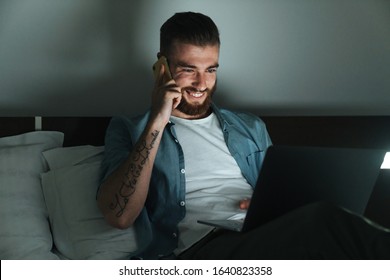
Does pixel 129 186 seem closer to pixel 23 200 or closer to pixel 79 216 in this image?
pixel 79 216

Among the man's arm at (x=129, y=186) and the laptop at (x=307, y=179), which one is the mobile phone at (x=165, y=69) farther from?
the laptop at (x=307, y=179)

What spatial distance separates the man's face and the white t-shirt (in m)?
0.04

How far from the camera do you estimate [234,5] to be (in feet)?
7.22

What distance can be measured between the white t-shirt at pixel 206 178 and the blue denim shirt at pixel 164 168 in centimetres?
2

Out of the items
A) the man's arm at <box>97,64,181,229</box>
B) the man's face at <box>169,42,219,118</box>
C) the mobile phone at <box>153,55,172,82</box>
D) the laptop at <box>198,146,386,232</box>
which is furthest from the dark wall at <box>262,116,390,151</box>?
the laptop at <box>198,146,386,232</box>

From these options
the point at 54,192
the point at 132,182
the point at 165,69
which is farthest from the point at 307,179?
the point at 54,192

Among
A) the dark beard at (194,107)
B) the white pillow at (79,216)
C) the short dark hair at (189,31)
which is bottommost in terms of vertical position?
the white pillow at (79,216)

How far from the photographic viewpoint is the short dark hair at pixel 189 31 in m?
1.87

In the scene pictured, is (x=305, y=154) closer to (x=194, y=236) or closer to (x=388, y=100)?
(x=194, y=236)

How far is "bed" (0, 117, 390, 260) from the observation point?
170 centimetres

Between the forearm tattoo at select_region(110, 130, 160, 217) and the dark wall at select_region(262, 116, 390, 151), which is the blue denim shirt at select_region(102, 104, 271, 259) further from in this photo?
the dark wall at select_region(262, 116, 390, 151)

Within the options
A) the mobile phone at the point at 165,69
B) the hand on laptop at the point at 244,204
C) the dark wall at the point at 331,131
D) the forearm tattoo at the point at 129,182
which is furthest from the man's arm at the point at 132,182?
the dark wall at the point at 331,131
